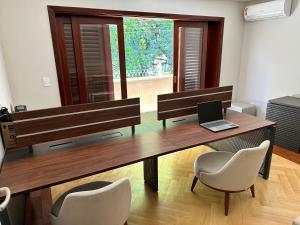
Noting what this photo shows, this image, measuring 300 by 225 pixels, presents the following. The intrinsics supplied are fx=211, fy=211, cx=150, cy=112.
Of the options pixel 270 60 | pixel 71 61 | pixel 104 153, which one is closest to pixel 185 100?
pixel 104 153

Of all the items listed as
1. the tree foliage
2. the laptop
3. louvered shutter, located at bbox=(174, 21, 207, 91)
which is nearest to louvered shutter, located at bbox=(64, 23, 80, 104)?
the tree foliage

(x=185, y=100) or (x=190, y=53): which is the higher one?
(x=190, y=53)

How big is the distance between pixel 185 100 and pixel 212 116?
35cm

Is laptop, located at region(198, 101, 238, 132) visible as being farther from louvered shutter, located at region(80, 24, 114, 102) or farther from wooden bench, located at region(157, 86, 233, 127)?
louvered shutter, located at region(80, 24, 114, 102)

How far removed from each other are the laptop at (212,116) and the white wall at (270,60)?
1926 millimetres

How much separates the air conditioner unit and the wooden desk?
1.99 metres

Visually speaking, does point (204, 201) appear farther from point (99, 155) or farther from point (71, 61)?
point (71, 61)

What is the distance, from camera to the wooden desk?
1.38 metres

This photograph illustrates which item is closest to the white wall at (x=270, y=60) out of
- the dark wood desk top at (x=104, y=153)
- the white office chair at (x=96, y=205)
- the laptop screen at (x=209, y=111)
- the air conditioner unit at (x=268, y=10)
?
the air conditioner unit at (x=268, y=10)

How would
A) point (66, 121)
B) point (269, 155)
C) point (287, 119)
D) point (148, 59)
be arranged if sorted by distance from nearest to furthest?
point (66, 121) → point (269, 155) → point (287, 119) → point (148, 59)

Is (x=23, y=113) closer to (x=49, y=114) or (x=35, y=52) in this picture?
(x=49, y=114)

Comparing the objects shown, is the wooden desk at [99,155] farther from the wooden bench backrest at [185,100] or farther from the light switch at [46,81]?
the light switch at [46,81]

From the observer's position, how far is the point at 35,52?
Answer: 8.52 ft

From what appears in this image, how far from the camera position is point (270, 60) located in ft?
12.1
